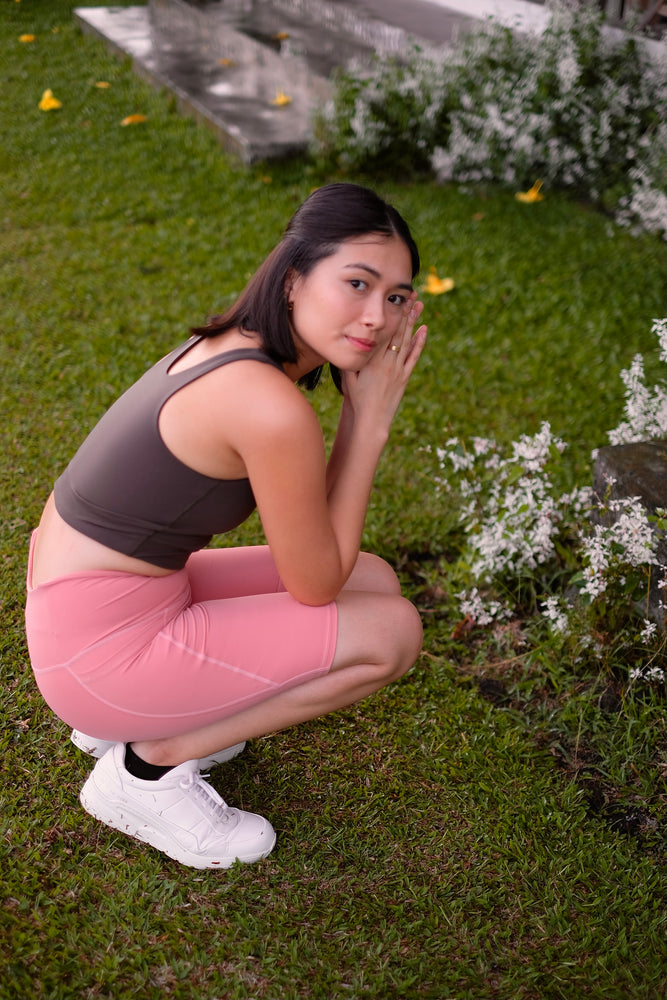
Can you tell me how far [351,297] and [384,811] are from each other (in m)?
1.24

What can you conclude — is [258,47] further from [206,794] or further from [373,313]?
[206,794]

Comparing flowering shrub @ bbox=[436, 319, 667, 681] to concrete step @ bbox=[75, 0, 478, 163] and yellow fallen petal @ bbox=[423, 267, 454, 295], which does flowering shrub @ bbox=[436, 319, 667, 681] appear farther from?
concrete step @ bbox=[75, 0, 478, 163]

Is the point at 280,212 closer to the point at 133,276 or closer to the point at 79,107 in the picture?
the point at 133,276

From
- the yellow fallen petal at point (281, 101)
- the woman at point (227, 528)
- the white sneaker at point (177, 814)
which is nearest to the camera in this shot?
the woman at point (227, 528)

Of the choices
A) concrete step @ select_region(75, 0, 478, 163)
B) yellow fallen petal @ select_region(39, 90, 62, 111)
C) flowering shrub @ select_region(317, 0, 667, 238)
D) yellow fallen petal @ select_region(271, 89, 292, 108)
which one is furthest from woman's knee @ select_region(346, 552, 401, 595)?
yellow fallen petal @ select_region(39, 90, 62, 111)

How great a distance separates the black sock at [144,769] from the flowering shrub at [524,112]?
14.5 feet

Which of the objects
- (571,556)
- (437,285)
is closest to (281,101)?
(437,285)

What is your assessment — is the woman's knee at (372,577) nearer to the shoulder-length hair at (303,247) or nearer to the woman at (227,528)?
the woman at (227,528)

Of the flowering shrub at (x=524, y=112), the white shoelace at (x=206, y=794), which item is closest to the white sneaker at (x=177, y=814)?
the white shoelace at (x=206, y=794)

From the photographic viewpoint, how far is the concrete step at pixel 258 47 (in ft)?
20.4

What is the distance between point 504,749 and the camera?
2.46m

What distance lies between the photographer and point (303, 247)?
1.82m

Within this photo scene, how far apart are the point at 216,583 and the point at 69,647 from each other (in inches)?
17.8

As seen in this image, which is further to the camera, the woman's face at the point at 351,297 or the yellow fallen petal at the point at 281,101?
the yellow fallen petal at the point at 281,101
